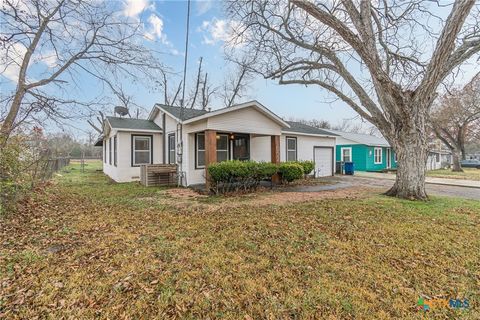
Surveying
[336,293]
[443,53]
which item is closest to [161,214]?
[336,293]

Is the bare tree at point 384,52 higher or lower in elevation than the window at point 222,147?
higher

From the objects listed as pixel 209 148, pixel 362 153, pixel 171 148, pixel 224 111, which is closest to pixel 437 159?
pixel 362 153

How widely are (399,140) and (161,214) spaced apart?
8.22 meters

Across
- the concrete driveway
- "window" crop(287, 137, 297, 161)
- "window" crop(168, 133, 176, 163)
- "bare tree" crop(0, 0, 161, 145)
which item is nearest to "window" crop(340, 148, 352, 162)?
the concrete driveway

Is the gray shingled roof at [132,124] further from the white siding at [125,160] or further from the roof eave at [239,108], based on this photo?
the roof eave at [239,108]

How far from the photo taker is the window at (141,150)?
12.2 metres

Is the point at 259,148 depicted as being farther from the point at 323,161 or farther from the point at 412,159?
the point at 412,159

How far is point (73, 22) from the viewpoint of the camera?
7160mm

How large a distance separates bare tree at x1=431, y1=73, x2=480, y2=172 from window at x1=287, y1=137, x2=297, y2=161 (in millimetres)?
17217

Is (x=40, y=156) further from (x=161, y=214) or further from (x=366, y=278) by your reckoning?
(x=366, y=278)

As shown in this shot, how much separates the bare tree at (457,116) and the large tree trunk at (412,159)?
18.6 metres

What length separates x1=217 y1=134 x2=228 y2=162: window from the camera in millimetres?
11249

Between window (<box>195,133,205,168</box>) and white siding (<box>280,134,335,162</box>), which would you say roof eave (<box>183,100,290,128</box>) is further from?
white siding (<box>280,134,335,162</box>)

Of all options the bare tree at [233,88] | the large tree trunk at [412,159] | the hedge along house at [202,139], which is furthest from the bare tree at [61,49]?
the bare tree at [233,88]
